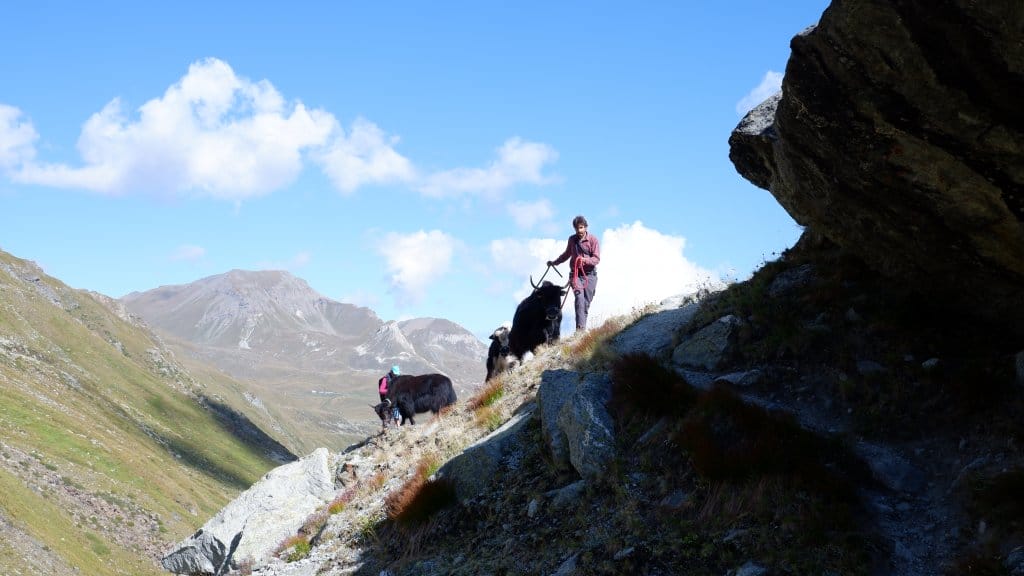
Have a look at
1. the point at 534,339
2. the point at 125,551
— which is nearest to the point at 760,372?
the point at 534,339

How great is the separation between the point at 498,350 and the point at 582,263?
4.79 m

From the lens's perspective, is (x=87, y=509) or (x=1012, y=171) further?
(x=87, y=509)

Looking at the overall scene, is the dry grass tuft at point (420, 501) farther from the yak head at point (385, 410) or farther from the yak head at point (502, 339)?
the yak head at point (385, 410)

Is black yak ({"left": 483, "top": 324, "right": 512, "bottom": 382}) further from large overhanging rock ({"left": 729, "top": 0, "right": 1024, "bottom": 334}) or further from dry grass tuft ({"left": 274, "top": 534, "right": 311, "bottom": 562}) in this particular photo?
large overhanging rock ({"left": 729, "top": 0, "right": 1024, "bottom": 334})

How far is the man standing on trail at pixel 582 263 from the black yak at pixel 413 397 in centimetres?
816

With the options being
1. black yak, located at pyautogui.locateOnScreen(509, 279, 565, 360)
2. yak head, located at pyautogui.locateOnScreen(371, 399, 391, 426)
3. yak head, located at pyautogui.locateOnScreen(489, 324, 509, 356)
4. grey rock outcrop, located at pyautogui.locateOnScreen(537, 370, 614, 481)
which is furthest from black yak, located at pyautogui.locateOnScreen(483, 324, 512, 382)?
grey rock outcrop, located at pyautogui.locateOnScreen(537, 370, 614, 481)

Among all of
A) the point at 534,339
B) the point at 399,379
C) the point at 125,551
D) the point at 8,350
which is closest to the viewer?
the point at 534,339

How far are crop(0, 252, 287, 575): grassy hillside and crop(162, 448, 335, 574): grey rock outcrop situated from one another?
3706cm

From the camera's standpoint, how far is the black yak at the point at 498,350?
20320mm

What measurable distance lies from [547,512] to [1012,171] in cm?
617

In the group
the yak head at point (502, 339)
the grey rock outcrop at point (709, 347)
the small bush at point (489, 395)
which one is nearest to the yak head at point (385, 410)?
the yak head at point (502, 339)

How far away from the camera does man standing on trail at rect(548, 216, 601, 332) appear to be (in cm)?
1747

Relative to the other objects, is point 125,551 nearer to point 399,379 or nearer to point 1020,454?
point 399,379

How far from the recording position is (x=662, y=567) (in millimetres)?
7477
